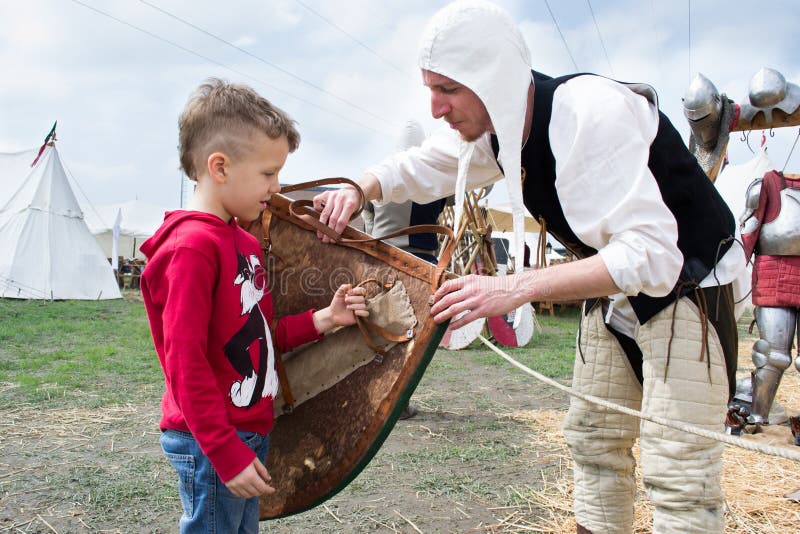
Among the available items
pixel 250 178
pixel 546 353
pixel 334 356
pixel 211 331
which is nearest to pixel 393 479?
pixel 334 356

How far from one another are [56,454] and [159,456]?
547mm

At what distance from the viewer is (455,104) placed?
1.46m

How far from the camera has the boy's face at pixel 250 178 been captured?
4.49 feet

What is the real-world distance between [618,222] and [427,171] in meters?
0.79

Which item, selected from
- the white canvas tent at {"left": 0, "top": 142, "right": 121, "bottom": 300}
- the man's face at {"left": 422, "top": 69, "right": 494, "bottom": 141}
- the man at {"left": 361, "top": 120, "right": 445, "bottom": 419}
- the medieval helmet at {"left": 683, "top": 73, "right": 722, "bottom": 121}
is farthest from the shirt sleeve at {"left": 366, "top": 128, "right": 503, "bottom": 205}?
the white canvas tent at {"left": 0, "top": 142, "right": 121, "bottom": 300}

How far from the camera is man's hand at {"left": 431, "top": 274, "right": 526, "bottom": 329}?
4.18ft

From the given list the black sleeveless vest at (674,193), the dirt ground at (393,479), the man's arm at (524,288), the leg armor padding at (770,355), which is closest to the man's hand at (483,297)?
the man's arm at (524,288)

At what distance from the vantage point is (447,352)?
6930mm

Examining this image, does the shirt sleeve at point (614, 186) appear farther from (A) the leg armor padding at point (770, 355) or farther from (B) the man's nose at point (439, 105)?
(A) the leg armor padding at point (770, 355)

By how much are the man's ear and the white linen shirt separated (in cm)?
77

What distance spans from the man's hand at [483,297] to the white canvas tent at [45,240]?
1325 centimetres

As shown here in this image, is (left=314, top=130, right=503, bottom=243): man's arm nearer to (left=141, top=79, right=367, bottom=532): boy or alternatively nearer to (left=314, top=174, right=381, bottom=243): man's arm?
(left=314, top=174, right=381, bottom=243): man's arm

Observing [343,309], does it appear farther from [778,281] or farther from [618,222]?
[778,281]

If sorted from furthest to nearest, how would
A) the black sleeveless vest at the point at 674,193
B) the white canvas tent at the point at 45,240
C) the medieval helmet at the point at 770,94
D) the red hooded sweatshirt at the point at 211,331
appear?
the white canvas tent at the point at 45,240, the medieval helmet at the point at 770,94, the black sleeveless vest at the point at 674,193, the red hooded sweatshirt at the point at 211,331
